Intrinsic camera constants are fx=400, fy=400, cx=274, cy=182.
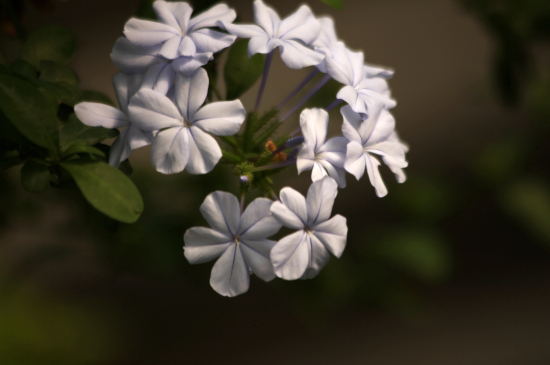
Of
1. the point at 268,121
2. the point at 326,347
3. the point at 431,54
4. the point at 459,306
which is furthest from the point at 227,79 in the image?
the point at 431,54

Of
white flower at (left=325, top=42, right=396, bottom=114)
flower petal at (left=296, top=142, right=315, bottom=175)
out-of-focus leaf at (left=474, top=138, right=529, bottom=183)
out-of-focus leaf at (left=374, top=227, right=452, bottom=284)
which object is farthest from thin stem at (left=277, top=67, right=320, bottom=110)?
out-of-focus leaf at (left=474, top=138, right=529, bottom=183)

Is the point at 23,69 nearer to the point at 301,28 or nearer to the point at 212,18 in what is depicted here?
the point at 212,18

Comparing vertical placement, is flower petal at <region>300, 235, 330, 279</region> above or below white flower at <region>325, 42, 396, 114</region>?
below

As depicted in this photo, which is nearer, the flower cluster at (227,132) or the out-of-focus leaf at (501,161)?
the flower cluster at (227,132)

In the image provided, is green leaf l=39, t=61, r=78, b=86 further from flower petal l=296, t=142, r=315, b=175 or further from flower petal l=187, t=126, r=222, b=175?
flower petal l=296, t=142, r=315, b=175

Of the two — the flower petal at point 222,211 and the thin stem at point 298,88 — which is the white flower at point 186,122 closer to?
the flower petal at point 222,211

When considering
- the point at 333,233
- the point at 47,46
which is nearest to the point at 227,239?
the point at 333,233

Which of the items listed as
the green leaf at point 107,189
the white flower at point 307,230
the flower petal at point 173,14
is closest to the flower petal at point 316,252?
the white flower at point 307,230
